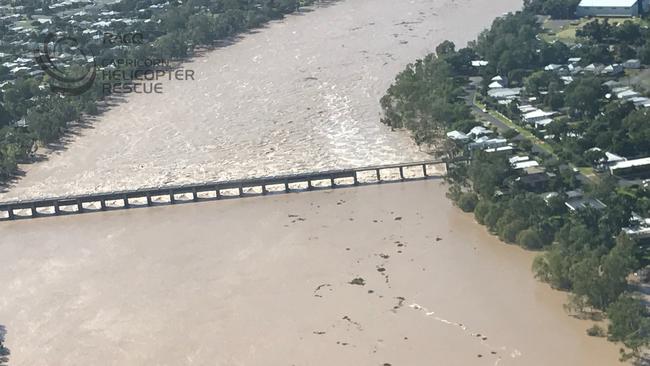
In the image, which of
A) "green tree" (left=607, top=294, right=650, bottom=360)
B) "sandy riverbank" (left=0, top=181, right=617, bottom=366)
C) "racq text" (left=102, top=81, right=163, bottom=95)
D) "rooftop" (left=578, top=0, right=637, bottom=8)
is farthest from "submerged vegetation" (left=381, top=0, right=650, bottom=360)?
"racq text" (left=102, top=81, right=163, bottom=95)

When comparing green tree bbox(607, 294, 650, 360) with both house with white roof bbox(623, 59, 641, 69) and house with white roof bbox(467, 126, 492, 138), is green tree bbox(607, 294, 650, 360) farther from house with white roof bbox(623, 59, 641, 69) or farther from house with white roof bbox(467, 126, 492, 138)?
house with white roof bbox(623, 59, 641, 69)

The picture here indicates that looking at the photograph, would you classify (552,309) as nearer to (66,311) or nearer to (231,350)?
(231,350)

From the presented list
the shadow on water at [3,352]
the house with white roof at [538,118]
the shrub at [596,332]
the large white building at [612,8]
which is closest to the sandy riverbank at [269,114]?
the house with white roof at [538,118]

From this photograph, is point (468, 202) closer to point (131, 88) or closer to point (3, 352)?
point (3, 352)

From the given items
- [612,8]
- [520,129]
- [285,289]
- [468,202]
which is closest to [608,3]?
[612,8]

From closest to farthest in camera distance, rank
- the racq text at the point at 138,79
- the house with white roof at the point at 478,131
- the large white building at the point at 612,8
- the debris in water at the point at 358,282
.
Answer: the debris in water at the point at 358,282 < the house with white roof at the point at 478,131 < the racq text at the point at 138,79 < the large white building at the point at 612,8

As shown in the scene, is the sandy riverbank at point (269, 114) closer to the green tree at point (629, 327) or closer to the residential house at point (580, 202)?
the residential house at point (580, 202)
